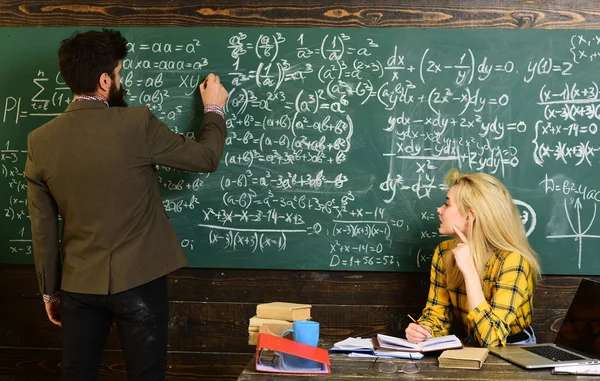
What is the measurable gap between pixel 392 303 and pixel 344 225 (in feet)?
1.58

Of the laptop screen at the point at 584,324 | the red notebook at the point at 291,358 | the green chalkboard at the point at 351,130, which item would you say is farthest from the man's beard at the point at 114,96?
the laptop screen at the point at 584,324

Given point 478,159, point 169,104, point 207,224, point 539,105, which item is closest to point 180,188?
point 207,224

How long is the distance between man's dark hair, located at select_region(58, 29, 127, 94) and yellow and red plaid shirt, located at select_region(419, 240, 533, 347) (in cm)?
166

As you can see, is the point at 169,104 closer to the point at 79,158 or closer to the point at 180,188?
the point at 180,188

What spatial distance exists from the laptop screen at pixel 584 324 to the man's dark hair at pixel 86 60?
210 centimetres

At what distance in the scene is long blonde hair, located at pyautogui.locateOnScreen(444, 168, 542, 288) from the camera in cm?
265

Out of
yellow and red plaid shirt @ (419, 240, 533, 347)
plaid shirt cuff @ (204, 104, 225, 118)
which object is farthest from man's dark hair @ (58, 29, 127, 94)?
yellow and red plaid shirt @ (419, 240, 533, 347)

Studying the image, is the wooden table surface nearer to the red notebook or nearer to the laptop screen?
the red notebook

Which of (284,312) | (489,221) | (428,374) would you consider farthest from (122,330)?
(489,221)

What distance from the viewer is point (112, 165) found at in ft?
7.92

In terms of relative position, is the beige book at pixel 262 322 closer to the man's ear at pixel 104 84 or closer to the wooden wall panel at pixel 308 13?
the man's ear at pixel 104 84

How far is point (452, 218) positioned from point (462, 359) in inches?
30.6

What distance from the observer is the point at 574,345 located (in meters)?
2.43

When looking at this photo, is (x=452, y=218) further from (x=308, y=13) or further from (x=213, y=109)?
(x=308, y=13)
